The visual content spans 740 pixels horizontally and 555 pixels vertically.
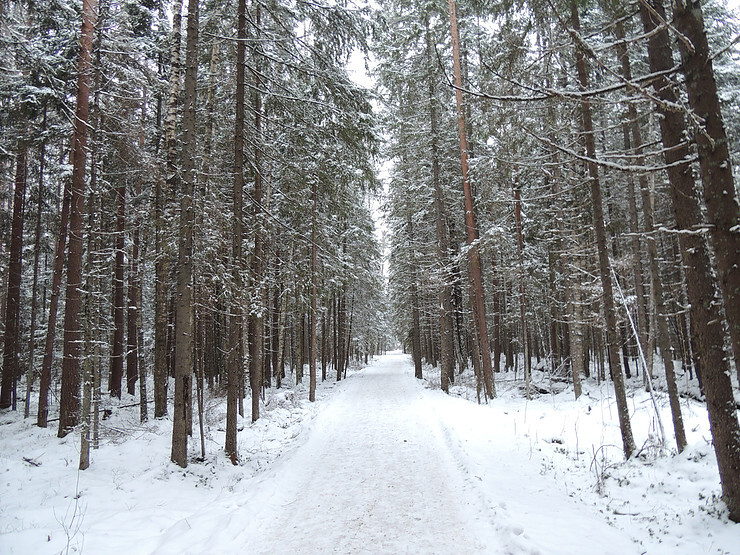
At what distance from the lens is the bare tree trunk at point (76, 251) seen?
988cm

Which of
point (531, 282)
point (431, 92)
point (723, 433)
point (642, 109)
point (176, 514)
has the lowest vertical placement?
point (176, 514)

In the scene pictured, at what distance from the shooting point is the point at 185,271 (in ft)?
25.4

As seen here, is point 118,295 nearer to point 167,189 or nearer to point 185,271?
point 167,189

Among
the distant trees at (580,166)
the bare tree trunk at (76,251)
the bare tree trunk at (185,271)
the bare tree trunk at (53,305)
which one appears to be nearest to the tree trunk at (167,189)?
the bare tree trunk at (185,271)

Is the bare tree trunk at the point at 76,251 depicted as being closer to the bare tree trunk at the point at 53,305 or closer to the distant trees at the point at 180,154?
the distant trees at the point at 180,154

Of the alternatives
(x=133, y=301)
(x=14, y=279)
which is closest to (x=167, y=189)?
(x=133, y=301)

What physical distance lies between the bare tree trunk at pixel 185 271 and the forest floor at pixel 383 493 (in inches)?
27.2

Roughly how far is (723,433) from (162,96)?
15703mm

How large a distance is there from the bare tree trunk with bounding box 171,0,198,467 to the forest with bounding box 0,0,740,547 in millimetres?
42

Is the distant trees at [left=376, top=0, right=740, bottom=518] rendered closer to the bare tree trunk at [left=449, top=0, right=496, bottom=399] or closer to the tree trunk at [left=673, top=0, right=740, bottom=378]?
the tree trunk at [left=673, top=0, right=740, bottom=378]

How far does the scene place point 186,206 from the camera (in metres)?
7.67

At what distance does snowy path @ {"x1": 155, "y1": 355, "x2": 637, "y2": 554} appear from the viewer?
15.0 ft

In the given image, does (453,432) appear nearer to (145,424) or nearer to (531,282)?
(145,424)

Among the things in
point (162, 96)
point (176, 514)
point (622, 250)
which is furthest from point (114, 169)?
point (622, 250)
